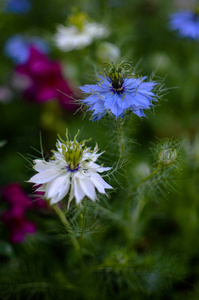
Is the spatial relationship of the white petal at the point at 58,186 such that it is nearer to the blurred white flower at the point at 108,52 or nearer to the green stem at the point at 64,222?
the green stem at the point at 64,222

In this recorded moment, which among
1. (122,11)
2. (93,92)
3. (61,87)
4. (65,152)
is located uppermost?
(122,11)

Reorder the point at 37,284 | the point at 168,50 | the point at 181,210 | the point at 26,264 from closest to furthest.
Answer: the point at 37,284 → the point at 26,264 → the point at 181,210 → the point at 168,50

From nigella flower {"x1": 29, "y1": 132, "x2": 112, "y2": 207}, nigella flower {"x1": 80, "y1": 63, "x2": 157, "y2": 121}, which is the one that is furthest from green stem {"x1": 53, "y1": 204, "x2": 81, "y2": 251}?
nigella flower {"x1": 80, "y1": 63, "x2": 157, "y2": 121}

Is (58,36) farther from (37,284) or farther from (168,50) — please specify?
(37,284)

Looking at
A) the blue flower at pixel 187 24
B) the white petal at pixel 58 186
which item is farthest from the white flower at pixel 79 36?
the white petal at pixel 58 186

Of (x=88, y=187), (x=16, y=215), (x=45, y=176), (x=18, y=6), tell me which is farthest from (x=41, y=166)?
(x=18, y=6)

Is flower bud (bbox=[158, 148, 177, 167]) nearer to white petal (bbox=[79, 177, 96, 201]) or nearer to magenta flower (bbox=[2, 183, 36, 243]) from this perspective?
white petal (bbox=[79, 177, 96, 201])

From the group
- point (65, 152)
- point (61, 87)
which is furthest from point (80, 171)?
point (61, 87)
